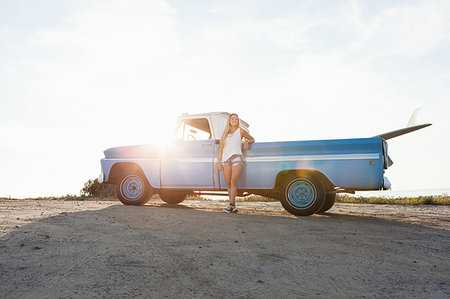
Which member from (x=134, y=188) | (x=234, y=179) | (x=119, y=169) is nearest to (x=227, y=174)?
(x=234, y=179)

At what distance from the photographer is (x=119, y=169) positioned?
9.00 m

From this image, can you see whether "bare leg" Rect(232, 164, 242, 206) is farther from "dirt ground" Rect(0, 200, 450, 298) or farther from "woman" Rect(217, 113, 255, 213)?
"dirt ground" Rect(0, 200, 450, 298)

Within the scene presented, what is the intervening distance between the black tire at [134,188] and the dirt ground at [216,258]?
2.20 m

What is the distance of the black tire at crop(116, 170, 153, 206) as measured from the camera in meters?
8.65

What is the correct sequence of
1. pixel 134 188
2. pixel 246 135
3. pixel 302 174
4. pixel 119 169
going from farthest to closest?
pixel 119 169, pixel 134 188, pixel 246 135, pixel 302 174

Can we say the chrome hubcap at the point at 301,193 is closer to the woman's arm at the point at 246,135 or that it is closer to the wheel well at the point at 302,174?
the wheel well at the point at 302,174

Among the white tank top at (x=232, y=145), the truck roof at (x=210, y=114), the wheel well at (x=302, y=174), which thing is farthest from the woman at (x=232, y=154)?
the wheel well at (x=302, y=174)

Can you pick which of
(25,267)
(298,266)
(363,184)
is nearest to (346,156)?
(363,184)

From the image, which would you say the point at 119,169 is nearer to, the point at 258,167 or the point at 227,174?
the point at 227,174

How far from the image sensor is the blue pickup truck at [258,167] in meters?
6.71

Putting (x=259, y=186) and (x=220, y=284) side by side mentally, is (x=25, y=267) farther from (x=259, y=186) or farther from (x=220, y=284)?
(x=259, y=186)

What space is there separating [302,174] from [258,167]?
855 millimetres

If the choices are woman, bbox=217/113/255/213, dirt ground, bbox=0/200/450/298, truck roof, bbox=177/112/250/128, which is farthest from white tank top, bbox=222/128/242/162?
dirt ground, bbox=0/200/450/298

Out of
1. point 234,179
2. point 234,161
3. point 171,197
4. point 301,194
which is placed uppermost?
point 234,161
